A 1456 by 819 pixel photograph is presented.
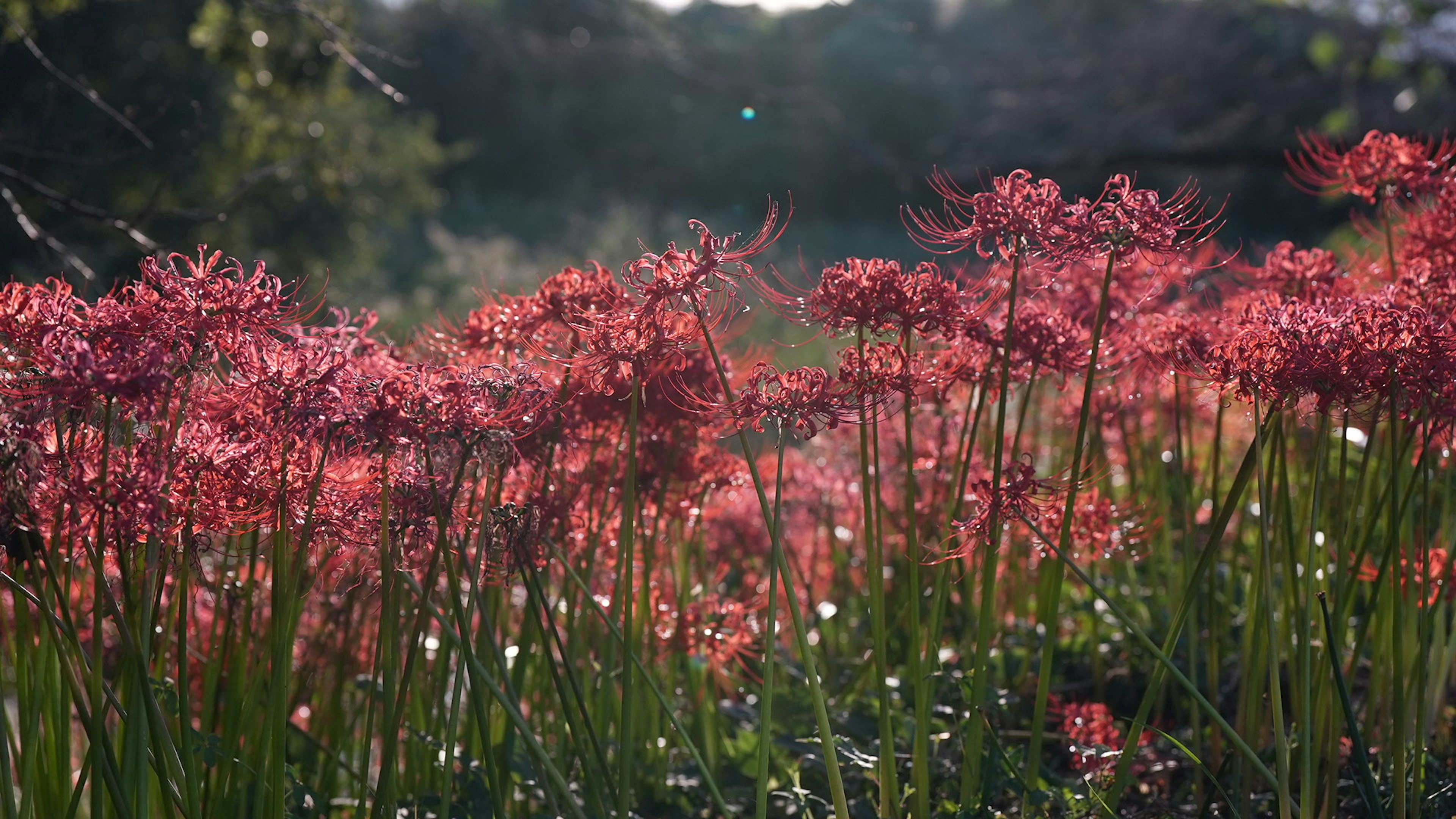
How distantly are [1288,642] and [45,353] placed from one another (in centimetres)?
225

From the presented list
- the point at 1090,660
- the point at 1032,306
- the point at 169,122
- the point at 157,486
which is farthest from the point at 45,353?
the point at 169,122

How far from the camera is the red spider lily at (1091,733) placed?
2451mm

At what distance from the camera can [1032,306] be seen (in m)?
2.17

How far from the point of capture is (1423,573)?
6.74 ft

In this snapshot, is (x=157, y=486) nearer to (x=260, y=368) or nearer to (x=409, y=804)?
(x=260, y=368)

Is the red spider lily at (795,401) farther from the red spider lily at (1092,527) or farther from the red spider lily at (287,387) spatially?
the red spider lily at (1092,527)

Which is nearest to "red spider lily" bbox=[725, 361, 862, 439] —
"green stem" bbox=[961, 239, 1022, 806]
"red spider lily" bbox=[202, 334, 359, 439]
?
"green stem" bbox=[961, 239, 1022, 806]

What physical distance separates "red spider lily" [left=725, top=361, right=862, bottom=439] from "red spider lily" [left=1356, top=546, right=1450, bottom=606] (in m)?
1.09

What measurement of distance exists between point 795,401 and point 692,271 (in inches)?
9.7

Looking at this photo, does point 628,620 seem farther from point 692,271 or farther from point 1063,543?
point 1063,543

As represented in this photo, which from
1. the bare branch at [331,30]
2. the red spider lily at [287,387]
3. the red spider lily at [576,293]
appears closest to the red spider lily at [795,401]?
the red spider lily at [576,293]

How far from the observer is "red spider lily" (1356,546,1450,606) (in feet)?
6.76

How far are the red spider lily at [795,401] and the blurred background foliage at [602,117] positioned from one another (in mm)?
191

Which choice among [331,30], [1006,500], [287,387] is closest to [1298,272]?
[1006,500]
